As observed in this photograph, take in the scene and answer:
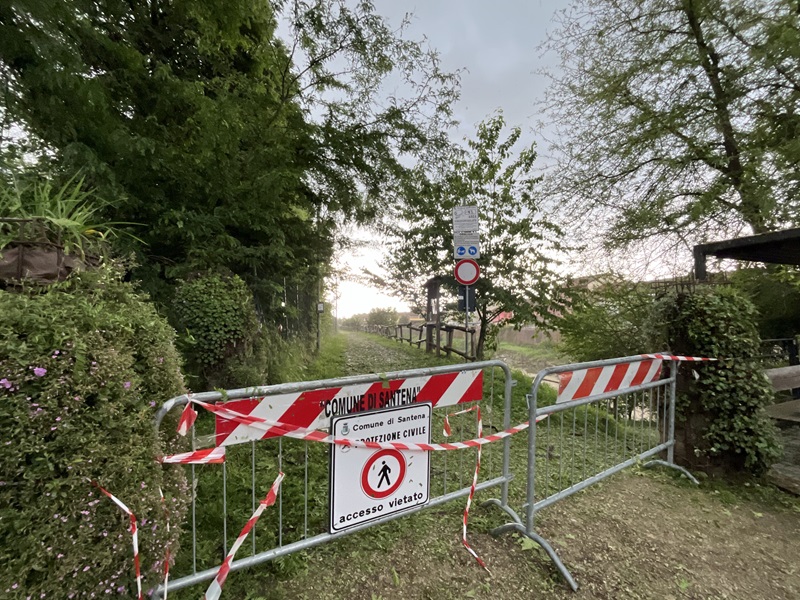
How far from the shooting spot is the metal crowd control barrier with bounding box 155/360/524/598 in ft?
6.59

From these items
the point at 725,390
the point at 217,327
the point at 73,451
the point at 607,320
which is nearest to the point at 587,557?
the point at 725,390

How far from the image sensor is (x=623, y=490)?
12.1 feet

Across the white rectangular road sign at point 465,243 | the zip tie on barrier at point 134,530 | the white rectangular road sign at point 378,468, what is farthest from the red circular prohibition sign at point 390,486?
the white rectangular road sign at point 465,243

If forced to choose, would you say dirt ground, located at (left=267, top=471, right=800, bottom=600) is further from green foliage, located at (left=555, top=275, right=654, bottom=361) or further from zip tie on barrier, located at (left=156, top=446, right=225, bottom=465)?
green foliage, located at (left=555, top=275, right=654, bottom=361)

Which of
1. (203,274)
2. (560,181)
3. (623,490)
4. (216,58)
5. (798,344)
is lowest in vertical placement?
(623,490)

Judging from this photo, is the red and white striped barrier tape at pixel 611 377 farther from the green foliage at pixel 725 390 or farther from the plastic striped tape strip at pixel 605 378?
the green foliage at pixel 725 390

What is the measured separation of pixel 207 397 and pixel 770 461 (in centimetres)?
523

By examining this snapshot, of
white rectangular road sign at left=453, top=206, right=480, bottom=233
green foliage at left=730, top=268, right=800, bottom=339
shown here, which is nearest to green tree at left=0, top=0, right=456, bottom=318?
white rectangular road sign at left=453, top=206, right=480, bottom=233

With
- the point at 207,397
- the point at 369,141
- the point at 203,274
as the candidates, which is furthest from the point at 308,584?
the point at 369,141

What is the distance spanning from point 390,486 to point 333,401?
0.70 m

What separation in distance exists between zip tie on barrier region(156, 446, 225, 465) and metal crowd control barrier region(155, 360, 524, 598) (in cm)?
5

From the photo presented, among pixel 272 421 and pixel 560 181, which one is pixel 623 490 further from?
pixel 560 181

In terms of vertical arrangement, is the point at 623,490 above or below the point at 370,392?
below

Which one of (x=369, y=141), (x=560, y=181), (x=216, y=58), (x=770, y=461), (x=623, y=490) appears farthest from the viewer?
(x=560, y=181)
